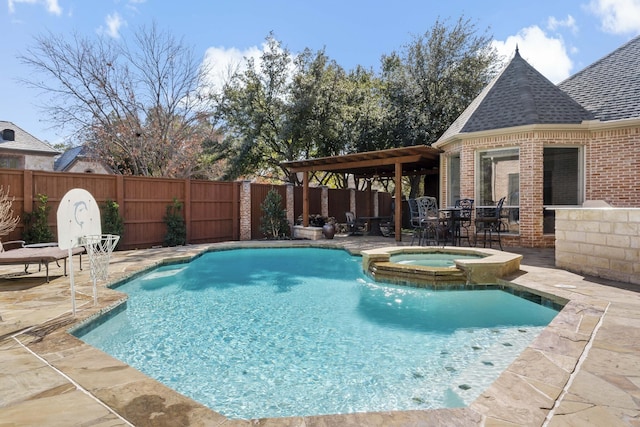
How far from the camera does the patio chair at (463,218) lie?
920cm

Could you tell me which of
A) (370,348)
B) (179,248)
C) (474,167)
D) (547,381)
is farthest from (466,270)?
(179,248)

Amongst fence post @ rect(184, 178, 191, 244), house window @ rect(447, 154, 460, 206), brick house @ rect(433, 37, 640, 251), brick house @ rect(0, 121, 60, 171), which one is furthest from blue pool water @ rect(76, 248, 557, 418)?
brick house @ rect(0, 121, 60, 171)

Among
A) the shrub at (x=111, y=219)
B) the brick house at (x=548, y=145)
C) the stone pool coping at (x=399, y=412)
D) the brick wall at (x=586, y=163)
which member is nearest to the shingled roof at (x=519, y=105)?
the brick house at (x=548, y=145)

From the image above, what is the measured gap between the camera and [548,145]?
9023mm

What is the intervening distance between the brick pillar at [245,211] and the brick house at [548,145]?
6.73 metres

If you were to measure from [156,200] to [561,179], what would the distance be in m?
11.5

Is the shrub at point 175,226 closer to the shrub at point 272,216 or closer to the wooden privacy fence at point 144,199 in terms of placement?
the wooden privacy fence at point 144,199

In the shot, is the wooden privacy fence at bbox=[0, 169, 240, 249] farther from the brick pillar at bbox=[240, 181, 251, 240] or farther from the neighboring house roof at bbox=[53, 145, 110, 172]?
the neighboring house roof at bbox=[53, 145, 110, 172]

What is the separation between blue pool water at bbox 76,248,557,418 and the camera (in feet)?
9.05

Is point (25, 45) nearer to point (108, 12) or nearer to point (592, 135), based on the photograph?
point (108, 12)

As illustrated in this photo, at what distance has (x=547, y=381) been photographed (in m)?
2.27

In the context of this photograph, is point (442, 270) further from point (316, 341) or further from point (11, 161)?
point (11, 161)

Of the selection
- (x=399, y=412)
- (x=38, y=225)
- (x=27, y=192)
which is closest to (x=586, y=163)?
(x=399, y=412)

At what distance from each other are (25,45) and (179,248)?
951 cm
